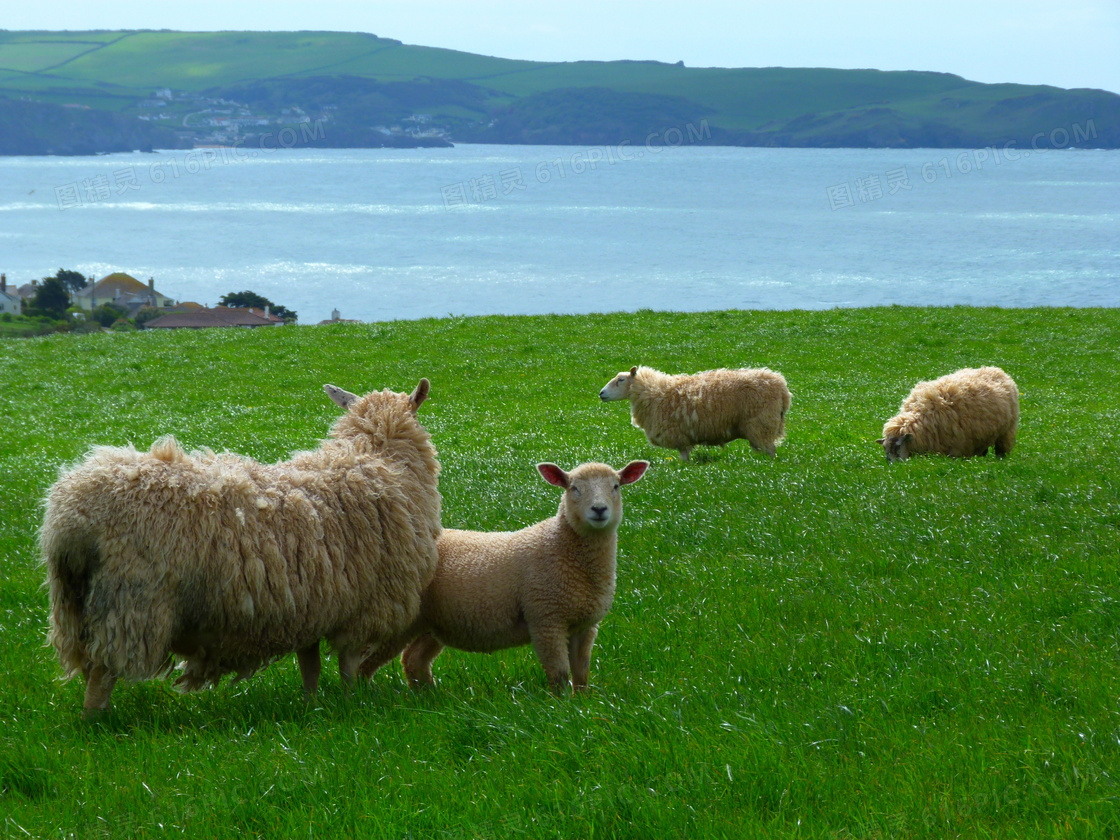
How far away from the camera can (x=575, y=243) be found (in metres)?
106

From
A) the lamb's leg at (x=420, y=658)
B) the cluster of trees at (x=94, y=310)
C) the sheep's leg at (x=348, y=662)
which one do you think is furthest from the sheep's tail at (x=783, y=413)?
the cluster of trees at (x=94, y=310)

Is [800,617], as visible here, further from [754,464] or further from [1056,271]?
[1056,271]

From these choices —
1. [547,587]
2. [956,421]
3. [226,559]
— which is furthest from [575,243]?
[226,559]

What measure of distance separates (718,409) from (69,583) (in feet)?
32.9

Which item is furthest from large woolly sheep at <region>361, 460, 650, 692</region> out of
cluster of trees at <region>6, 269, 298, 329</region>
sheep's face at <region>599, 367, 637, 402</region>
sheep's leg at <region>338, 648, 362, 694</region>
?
cluster of trees at <region>6, 269, 298, 329</region>

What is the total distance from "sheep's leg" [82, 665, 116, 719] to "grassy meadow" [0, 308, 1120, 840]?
0.07m

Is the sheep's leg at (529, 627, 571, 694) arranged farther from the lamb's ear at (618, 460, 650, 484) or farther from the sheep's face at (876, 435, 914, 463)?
the sheep's face at (876, 435, 914, 463)

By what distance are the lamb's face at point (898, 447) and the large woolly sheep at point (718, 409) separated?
1431mm

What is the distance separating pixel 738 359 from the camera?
24078 millimetres

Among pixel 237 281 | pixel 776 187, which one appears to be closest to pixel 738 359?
pixel 237 281

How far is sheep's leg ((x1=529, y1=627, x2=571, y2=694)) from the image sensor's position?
17.1 feet

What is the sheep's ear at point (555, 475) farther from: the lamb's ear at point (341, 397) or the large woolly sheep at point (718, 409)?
the large woolly sheep at point (718, 409)

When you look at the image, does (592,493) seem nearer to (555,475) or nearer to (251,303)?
(555,475)

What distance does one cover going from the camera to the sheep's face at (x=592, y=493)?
204 inches
